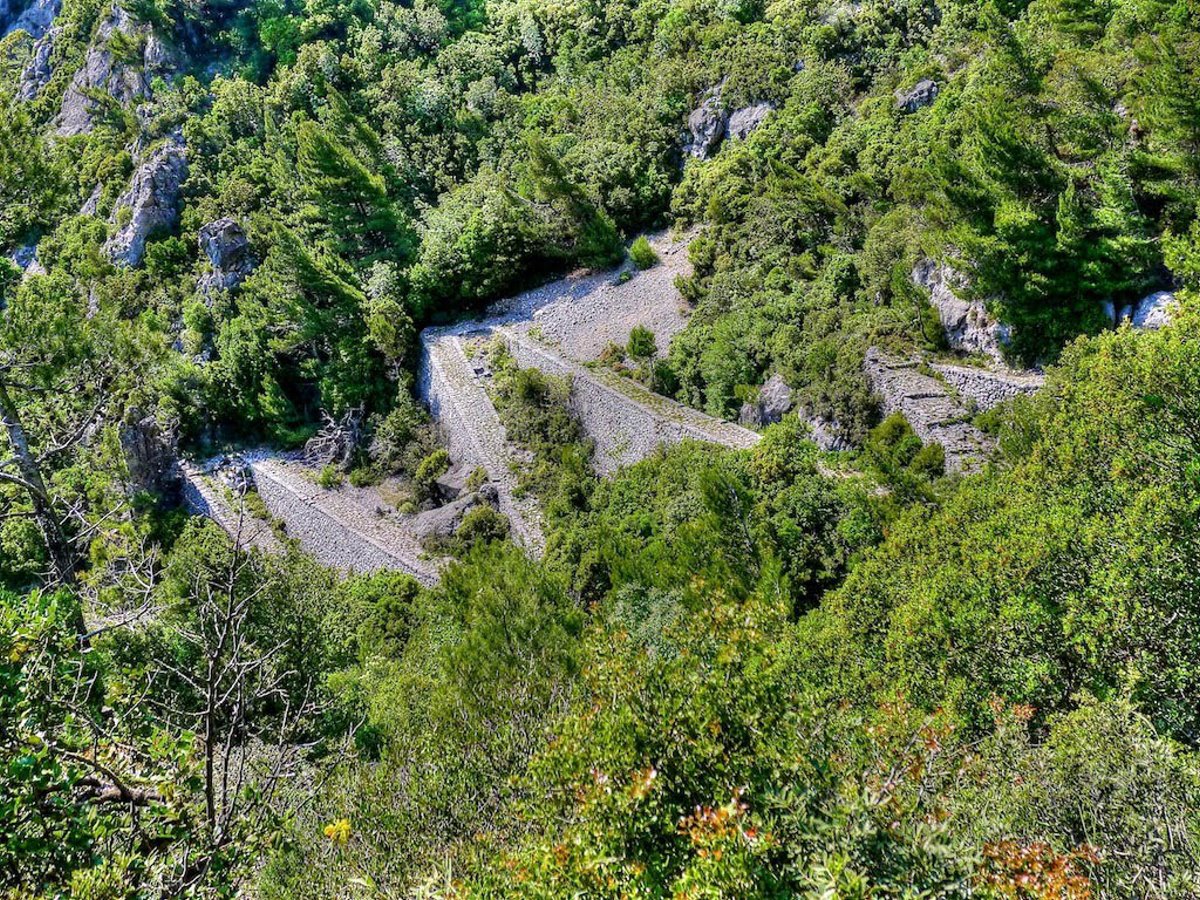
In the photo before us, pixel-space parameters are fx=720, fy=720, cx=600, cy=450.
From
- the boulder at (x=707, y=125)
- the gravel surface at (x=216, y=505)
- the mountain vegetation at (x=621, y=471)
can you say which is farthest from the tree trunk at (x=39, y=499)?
the boulder at (x=707, y=125)

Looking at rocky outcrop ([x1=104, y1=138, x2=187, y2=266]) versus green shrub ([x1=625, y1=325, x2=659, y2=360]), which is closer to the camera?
green shrub ([x1=625, y1=325, x2=659, y2=360])

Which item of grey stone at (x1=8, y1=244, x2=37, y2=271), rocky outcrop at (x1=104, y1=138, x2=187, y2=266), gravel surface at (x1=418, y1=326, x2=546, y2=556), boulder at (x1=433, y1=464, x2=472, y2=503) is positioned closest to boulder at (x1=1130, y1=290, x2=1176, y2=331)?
gravel surface at (x1=418, y1=326, x2=546, y2=556)

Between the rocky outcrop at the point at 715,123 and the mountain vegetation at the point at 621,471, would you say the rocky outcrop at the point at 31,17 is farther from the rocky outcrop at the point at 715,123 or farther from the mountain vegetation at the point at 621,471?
the rocky outcrop at the point at 715,123

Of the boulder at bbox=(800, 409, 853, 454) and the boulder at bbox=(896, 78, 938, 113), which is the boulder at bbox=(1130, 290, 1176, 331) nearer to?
the boulder at bbox=(800, 409, 853, 454)

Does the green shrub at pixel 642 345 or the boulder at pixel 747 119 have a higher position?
the boulder at pixel 747 119

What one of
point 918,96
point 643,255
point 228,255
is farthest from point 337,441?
point 918,96

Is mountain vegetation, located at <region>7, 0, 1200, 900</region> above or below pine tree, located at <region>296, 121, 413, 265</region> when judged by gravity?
below

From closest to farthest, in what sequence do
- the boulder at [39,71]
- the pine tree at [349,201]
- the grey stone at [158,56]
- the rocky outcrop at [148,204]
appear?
the pine tree at [349,201], the rocky outcrop at [148,204], the grey stone at [158,56], the boulder at [39,71]
